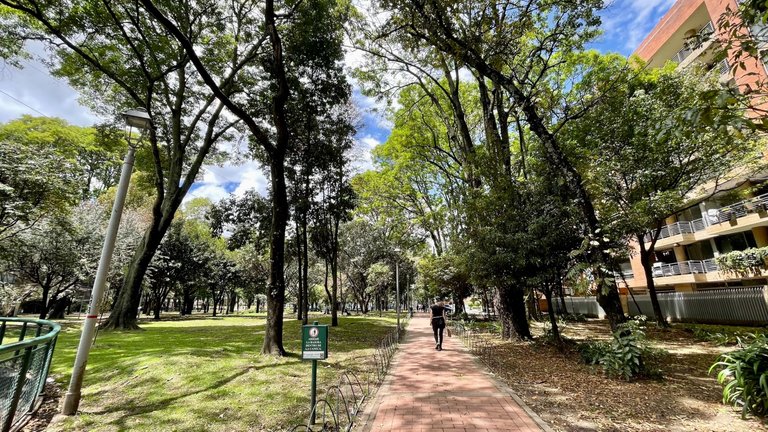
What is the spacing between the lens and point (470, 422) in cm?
→ 474

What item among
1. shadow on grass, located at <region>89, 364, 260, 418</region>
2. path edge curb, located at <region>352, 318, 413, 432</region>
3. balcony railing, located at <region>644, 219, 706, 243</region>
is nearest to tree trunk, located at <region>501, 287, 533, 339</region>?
path edge curb, located at <region>352, 318, 413, 432</region>

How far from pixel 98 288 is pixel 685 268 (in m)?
30.0

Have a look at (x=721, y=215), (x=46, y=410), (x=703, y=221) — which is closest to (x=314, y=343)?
(x=46, y=410)

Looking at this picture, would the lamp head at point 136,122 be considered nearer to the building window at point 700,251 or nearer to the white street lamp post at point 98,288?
the white street lamp post at point 98,288

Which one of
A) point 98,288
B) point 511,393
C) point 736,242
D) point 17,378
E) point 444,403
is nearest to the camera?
point 17,378

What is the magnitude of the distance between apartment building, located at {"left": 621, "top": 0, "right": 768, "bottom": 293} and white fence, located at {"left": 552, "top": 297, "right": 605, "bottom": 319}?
3.64 meters

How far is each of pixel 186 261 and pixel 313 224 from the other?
63.6 feet

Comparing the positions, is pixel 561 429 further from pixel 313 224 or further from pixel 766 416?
pixel 313 224

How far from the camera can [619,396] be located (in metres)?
5.68

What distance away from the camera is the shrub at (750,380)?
4.57 m

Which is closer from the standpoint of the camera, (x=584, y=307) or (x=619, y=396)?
(x=619, y=396)

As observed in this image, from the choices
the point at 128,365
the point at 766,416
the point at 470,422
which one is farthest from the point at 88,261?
the point at 766,416

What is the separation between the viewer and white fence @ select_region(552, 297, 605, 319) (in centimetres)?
2544

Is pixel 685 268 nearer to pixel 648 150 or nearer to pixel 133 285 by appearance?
pixel 648 150
